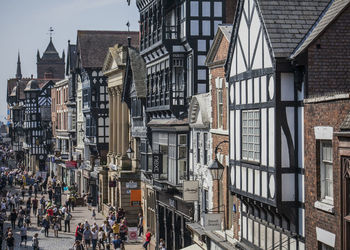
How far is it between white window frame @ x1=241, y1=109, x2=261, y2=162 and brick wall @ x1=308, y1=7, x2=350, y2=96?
7.59ft

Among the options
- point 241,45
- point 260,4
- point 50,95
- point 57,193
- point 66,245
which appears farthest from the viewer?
point 50,95

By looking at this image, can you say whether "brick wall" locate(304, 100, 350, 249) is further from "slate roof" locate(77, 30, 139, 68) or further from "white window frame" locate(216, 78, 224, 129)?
"slate roof" locate(77, 30, 139, 68)

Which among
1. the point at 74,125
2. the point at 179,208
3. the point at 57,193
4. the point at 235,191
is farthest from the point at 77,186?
the point at 235,191

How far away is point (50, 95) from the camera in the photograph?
99.2 metres

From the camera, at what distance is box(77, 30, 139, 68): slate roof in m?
63.2

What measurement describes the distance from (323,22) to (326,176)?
13.3 feet

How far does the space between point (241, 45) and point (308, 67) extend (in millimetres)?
3921

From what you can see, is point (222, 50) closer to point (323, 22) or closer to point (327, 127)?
point (323, 22)

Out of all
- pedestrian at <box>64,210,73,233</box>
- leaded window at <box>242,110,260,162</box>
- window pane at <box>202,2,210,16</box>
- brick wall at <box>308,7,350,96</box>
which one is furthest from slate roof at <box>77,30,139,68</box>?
brick wall at <box>308,7,350,96</box>

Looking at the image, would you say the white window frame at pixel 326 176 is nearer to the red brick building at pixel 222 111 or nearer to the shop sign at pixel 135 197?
the red brick building at pixel 222 111

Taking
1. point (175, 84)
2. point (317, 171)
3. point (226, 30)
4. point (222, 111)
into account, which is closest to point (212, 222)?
point (222, 111)

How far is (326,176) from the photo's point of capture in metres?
16.6

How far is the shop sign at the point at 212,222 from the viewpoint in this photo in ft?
85.4

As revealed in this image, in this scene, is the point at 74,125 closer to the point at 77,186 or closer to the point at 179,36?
the point at 77,186
